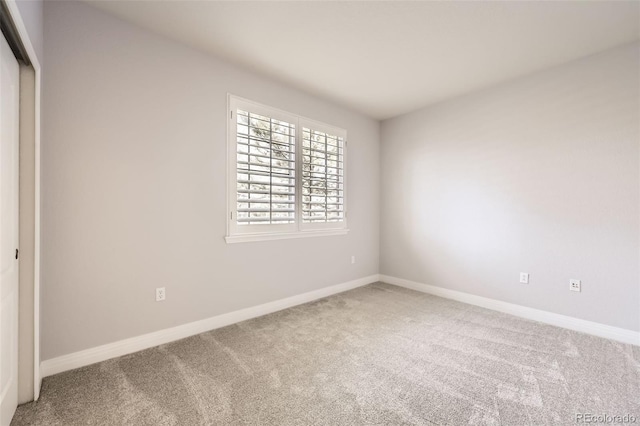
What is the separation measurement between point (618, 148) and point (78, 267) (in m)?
4.56

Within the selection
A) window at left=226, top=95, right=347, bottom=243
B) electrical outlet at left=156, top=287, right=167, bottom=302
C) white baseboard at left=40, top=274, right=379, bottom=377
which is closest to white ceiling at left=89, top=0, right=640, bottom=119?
window at left=226, top=95, right=347, bottom=243

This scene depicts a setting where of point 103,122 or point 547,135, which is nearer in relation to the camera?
point 103,122

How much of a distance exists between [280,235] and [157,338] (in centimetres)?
148

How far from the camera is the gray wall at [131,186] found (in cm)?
195

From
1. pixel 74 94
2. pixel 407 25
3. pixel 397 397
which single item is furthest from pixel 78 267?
pixel 407 25

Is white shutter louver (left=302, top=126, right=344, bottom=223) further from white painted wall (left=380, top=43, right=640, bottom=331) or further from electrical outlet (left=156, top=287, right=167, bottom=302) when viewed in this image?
electrical outlet (left=156, top=287, right=167, bottom=302)

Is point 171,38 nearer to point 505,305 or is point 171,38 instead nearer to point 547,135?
point 547,135

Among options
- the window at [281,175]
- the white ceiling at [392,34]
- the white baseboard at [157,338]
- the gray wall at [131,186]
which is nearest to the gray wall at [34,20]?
the gray wall at [131,186]

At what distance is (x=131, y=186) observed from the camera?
7.29 ft

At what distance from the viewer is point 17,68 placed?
155cm

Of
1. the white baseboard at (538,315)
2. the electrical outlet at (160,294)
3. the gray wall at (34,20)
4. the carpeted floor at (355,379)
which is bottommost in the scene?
the carpeted floor at (355,379)

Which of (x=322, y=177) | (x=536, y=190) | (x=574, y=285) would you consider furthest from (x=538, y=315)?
(x=322, y=177)

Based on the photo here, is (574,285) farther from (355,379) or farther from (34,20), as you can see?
(34,20)

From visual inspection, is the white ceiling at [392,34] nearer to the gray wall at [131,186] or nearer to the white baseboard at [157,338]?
the gray wall at [131,186]
